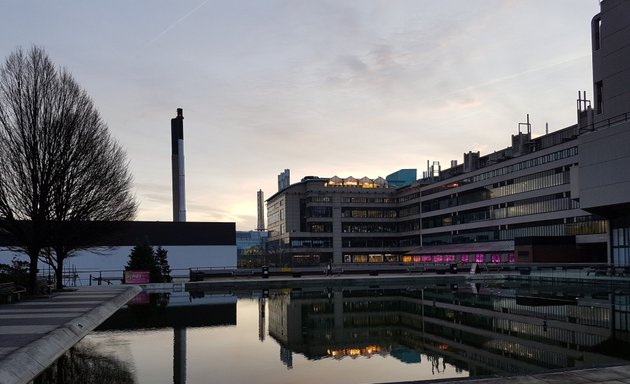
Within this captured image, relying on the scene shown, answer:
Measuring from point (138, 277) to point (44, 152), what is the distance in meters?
22.4

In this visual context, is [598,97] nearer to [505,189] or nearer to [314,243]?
[505,189]

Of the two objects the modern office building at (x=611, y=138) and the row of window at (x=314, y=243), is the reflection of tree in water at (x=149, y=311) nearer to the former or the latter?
the modern office building at (x=611, y=138)

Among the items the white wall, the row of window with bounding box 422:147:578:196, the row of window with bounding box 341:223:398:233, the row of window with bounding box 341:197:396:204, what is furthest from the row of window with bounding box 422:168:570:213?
the white wall

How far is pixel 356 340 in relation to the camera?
22.7 metres

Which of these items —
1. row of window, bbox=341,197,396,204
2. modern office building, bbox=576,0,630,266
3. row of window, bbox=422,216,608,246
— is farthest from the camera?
row of window, bbox=341,197,396,204

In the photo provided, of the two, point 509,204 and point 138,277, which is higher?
point 509,204

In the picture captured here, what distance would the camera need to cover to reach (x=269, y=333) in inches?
972

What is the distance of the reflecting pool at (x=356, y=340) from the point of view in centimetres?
1664

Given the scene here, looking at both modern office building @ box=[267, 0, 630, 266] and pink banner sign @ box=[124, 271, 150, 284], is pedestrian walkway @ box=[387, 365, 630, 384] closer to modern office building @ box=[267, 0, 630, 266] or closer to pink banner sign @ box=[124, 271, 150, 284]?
pink banner sign @ box=[124, 271, 150, 284]

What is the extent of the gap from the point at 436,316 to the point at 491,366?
12.9m

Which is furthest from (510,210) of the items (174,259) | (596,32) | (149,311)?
(149,311)

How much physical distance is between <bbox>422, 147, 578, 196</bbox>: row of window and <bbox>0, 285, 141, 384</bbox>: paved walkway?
80.9m

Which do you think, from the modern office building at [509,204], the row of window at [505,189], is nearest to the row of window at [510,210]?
the modern office building at [509,204]

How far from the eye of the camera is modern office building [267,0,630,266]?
201ft
